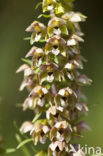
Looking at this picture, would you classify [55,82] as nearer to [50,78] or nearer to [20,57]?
[50,78]

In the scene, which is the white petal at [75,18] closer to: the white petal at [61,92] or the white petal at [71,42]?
the white petal at [71,42]

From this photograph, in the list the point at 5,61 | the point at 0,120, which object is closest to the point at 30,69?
the point at 0,120

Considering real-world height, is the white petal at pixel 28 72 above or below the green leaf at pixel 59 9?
below

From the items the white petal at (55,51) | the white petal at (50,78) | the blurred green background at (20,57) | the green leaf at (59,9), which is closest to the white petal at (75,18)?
the green leaf at (59,9)

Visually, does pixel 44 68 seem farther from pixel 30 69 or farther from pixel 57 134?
pixel 57 134

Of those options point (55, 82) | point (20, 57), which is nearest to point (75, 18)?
point (55, 82)

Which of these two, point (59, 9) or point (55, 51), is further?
point (59, 9)
